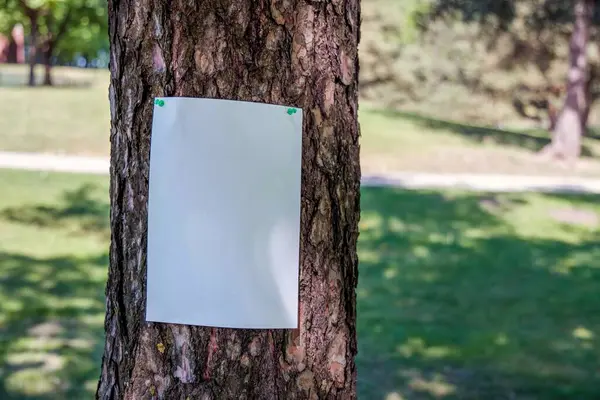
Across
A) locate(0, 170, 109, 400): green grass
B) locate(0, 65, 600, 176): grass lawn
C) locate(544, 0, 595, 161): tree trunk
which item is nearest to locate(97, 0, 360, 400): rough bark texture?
locate(0, 170, 109, 400): green grass

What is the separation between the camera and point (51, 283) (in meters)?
7.02

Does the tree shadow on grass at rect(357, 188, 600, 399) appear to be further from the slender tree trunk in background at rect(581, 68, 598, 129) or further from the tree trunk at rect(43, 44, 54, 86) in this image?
the slender tree trunk in background at rect(581, 68, 598, 129)

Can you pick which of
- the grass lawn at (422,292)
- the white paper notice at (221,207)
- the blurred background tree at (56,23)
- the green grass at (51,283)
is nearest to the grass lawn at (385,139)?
the blurred background tree at (56,23)

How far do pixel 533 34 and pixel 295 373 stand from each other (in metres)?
27.9

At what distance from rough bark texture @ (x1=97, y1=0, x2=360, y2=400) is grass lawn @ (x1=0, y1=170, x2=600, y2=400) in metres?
2.97

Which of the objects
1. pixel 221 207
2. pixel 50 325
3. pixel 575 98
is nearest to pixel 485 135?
pixel 575 98

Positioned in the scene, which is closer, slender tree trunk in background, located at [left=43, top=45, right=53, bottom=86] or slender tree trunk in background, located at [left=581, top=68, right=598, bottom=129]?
slender tree trunk in background, located at [left=43, top=45, right=53, bottom=86]

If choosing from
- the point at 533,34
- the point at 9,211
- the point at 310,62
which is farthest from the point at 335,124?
the point at 533,34

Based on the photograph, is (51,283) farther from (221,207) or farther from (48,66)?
(48,66)

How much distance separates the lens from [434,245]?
898 centimetres

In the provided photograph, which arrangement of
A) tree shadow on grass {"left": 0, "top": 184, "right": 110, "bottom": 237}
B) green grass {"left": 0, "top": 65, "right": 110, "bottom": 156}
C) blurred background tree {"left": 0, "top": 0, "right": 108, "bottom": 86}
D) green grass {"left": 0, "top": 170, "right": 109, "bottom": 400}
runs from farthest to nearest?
1. blurred background tree {"left": 0, "top": 0, "right": 108, "bottom": 86}
2. green grass {"left": 0, "top": 65, "right": 110, "bottom": 156}
3. tree shadow on grass {"left": 0, "top": 184, "right": 110, "bottom": 237}
4. green grass {"left": 0, "top": 170, "right": 109, "bottom": 400}

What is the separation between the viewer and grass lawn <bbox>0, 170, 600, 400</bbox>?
516cm

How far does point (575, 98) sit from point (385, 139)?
4244 mm

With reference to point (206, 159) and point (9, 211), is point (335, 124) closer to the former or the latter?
point (206, 159)
